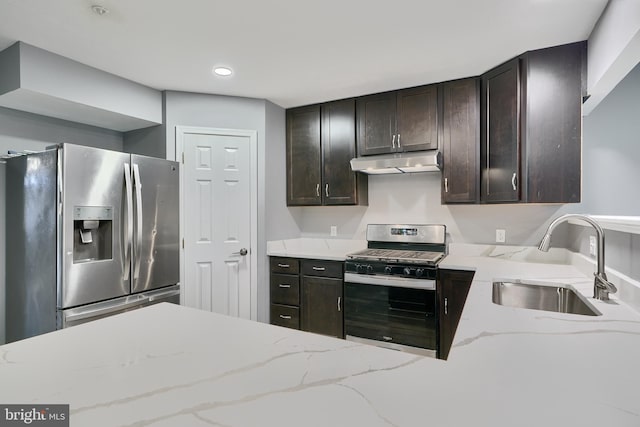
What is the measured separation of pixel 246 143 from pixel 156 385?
2672 mm

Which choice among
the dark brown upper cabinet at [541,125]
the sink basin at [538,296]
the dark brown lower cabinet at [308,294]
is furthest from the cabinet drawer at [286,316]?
the dark brown upper cabinet at [541,125]

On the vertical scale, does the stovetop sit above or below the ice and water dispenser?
below

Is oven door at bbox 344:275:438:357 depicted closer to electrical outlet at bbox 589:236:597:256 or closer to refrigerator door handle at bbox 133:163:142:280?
electrical outlet at bbox 589:236:597:256

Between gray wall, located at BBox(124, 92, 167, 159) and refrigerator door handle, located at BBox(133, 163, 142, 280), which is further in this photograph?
gray wall, located at BBox(124, 92, 167, 159)

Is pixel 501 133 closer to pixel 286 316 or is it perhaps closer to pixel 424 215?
pixel 424 215

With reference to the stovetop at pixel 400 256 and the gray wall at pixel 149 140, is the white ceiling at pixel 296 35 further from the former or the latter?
the stovetop at pixel 400 256

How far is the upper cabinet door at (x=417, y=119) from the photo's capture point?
9.18 ft

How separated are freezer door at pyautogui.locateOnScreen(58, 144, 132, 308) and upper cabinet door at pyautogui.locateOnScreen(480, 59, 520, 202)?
261 centimetres

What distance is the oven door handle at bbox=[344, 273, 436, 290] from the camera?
2549 mm

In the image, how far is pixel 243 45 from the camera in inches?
86.2

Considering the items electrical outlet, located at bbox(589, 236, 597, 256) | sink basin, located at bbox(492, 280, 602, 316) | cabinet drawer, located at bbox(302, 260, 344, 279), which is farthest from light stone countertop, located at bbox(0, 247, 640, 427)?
cabinet drawer, located at bbox(302, 260, 344, 279)

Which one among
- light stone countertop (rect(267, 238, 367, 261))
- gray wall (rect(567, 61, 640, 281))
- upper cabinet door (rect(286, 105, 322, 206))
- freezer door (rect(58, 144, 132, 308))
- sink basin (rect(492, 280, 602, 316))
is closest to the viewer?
sink basin (rect(492, 280, 602, 316))

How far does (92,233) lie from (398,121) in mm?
2480

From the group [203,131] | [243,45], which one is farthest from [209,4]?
[203,131]
